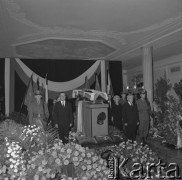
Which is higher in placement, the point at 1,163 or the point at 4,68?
the point at 4,68

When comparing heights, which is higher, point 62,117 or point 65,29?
point 65,29

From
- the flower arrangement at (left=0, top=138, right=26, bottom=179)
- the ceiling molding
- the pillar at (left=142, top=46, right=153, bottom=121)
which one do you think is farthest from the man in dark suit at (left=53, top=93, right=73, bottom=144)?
the flower arrangement at (left=0, top=138, right=26, bottom=179)

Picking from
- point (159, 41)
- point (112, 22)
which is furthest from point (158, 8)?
point (159, 41)

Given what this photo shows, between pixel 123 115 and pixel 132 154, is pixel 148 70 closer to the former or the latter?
pixel 123 115

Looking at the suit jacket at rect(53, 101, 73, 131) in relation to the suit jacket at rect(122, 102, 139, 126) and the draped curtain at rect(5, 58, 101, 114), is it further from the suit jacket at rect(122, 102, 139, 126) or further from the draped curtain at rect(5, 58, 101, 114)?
the draped curtain at rect(5, 58, 101, 114)

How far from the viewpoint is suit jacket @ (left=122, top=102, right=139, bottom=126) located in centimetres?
675

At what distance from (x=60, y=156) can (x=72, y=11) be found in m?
3.82

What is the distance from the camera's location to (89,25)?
5836 millimetres

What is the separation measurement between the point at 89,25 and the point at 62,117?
103 inches

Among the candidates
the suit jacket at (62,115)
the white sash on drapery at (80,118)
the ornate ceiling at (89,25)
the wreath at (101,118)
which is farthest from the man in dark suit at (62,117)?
the ornate ceiling at (89,25)

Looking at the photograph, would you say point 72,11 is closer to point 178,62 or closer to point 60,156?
point 60,156

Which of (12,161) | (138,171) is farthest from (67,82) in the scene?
Answer: (12,161)

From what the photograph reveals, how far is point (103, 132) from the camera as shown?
23.2 feet

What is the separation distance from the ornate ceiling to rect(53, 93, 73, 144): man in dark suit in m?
1.94
